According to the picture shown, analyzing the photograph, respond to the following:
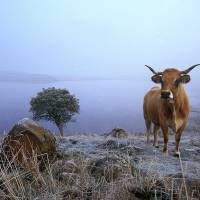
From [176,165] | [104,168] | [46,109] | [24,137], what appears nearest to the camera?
[104,168]

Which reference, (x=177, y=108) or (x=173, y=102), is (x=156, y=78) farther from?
(x=177, y=108)

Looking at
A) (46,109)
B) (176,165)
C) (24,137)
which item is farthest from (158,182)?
(46,109)

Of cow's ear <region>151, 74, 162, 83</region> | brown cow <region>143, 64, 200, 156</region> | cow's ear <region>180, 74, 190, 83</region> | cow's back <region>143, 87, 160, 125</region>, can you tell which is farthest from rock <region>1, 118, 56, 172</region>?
cow's back <region>143, 87, 160, 125</region>

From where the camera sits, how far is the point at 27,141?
268 inches

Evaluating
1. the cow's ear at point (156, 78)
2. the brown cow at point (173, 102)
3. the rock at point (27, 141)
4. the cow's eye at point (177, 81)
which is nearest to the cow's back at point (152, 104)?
the brown cow at point (173, 102)

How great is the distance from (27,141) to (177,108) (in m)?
4.87

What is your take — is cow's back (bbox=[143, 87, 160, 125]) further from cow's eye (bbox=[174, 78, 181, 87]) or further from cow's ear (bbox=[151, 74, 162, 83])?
cow's eye (bbox=[174, 78, 181, 87])

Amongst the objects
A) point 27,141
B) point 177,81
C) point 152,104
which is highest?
point 177,81

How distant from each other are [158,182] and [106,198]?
0.60m

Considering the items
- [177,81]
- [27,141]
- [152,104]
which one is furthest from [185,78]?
[27,141]

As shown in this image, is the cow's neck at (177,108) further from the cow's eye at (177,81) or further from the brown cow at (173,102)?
the cow's eye at (177,81)

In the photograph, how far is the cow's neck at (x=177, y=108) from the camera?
10.6 m

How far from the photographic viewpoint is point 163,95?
10023mm

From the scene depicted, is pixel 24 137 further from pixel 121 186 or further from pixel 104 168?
pixel 121 186
